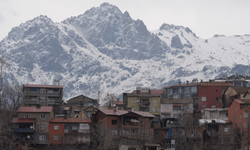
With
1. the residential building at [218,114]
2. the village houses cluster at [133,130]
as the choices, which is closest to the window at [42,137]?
the village houses cluster at [133,130]

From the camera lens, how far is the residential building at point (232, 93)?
130 meters

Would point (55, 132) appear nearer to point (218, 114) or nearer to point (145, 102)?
point (145, 102)

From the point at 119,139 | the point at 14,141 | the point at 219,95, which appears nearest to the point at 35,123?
the point at 14,141

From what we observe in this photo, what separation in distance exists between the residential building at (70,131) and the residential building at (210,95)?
42958 mm

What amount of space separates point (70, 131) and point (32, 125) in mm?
8791

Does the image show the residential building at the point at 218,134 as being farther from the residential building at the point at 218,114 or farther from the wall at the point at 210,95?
the wall at the point at 210,95

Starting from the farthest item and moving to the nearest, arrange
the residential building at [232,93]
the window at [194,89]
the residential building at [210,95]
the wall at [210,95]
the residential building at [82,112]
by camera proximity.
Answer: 1. the window at [194,89]
2. the wall at [210,95]
3. the residential building at [210,95]
4. the residential building at [82,112]
5. the residential building at [232,93]

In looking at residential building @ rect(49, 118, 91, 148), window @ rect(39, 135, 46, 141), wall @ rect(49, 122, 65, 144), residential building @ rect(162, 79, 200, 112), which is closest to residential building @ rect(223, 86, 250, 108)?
residential building @ rect(162, 79, 200, 112)

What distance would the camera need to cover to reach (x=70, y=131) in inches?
4412

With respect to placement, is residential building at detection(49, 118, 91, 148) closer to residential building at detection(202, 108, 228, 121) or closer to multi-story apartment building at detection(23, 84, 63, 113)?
residential building at detection(202, 108, 228, 121)

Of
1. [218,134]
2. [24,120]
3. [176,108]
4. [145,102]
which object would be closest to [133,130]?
[218,134]

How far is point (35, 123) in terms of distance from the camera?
110375 millimetres

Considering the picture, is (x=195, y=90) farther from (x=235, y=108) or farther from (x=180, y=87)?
(x=235, y=108)

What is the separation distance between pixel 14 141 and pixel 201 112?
50399 millimetres
